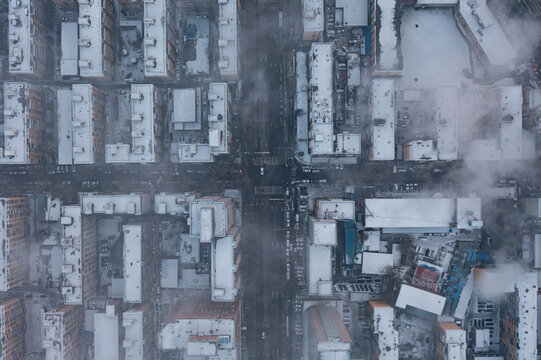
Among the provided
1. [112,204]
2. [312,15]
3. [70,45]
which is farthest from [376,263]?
[70,45]

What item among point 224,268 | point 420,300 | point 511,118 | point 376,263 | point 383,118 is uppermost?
point 383,118

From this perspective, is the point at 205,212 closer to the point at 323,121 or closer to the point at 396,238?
the point at 323,121

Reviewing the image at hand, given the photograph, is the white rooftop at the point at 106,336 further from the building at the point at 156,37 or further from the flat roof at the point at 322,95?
the flat roof at the point at 322,95

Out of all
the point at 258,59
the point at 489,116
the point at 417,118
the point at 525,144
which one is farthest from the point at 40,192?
the point at 525,144

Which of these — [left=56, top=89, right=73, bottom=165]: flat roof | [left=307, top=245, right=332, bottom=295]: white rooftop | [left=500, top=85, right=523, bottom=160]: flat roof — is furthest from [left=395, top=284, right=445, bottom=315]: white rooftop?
[left=56, top=89, right=73, bottom=165]: flat roof

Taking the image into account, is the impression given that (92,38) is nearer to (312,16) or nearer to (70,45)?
(70,45)
